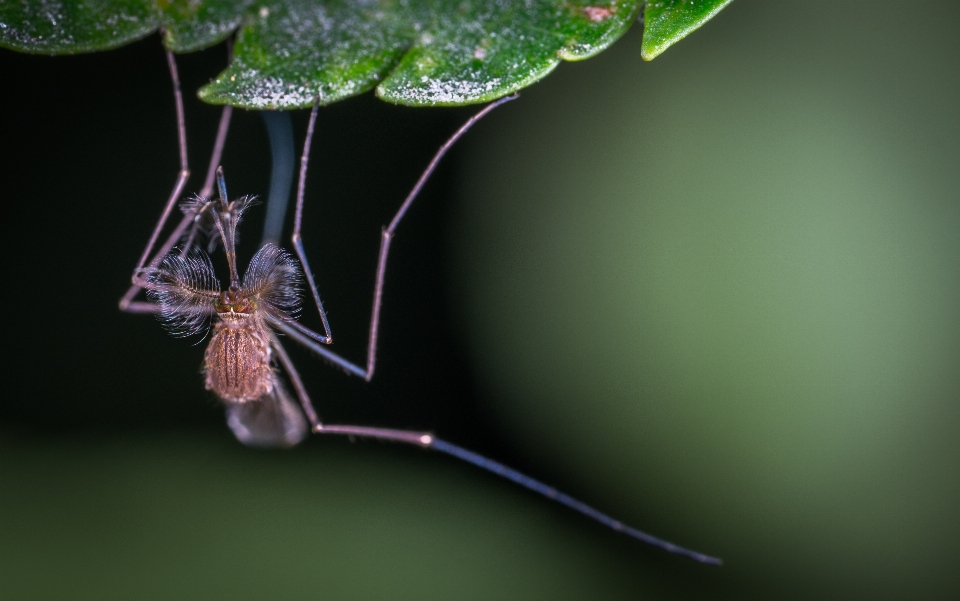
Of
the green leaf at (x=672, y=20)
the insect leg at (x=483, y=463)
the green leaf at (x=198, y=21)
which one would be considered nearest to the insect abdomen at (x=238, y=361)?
the insect leg at (x=483, y=463)

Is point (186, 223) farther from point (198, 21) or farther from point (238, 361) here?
point (198, 21)

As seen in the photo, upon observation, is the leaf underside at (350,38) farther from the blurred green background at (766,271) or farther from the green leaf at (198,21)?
the blurred green background at (766,271)

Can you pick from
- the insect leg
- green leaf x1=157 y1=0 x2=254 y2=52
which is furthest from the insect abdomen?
green leaf x1=157 y1=0 x2=254 y2=52

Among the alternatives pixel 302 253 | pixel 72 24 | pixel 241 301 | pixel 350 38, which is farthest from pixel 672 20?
pixel 241 301

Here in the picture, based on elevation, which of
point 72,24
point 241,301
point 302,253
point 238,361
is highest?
point 72,24

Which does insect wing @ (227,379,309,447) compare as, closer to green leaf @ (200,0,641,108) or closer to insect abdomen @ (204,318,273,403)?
insect abdomen @ (204,318,273,403)

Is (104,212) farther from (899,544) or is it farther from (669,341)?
(899,544)

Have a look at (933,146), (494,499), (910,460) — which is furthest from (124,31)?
(910,460)
